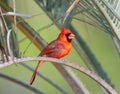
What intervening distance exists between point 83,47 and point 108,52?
2.60ft

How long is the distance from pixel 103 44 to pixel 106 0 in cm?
128

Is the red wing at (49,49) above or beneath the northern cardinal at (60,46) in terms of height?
above

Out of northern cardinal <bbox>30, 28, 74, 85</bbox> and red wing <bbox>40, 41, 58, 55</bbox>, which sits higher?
red wing <bbox>40, 41, 58, 55</bbox>

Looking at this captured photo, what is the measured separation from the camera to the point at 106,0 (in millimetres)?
1136

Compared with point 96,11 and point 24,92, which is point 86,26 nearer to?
point 24,92

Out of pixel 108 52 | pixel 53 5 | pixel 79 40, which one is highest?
pixel 53 5

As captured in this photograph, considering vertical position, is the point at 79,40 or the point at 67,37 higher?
the point at 67,37

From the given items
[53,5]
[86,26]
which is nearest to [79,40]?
[53,5]

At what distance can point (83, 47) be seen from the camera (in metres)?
1.68

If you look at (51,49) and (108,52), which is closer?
(51,49)

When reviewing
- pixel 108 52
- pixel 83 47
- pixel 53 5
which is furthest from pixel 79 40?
pixel 108 52

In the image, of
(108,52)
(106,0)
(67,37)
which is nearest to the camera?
(106,0)

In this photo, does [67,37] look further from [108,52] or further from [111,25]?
[108,52]

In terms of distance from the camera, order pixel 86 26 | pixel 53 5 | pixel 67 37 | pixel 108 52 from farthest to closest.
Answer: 1. pixel 108 52
2. pixel 86 26
3. pixel 53 5
4. pixel 67 37
